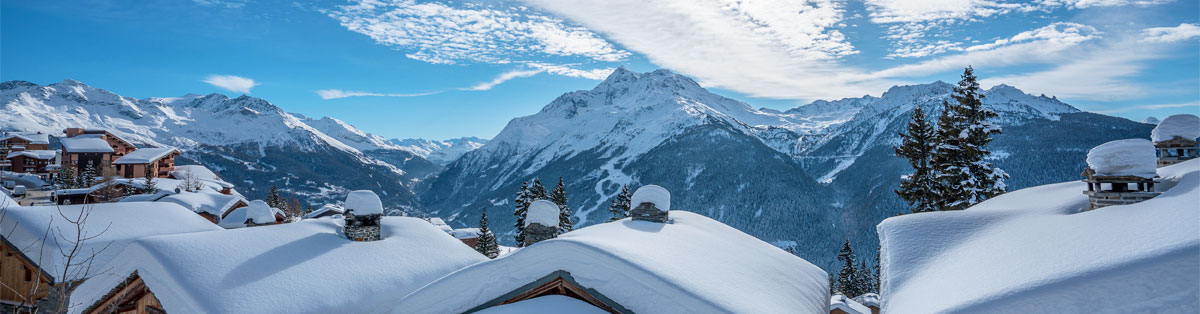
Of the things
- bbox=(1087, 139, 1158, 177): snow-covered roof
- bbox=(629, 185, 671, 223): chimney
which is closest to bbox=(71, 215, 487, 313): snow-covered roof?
bbox=(629, 185, 671, 223): chimney

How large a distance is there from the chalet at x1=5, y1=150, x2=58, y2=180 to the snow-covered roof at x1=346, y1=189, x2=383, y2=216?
69283mm

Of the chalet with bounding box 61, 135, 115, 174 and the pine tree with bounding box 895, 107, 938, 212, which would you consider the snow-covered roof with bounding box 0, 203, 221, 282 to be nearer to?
the pine tree with bounding box 895, 107, 938, 212

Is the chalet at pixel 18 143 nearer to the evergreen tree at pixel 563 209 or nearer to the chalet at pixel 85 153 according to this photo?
the chalet at pixel 85 153

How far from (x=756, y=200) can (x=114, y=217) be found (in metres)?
163

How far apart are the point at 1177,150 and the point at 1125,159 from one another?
23.7ft

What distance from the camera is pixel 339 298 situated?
1392 cm

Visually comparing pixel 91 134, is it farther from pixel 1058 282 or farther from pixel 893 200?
pixel 893 200

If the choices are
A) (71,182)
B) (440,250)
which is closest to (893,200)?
(440,250)

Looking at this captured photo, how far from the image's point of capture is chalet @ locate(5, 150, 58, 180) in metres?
61.0

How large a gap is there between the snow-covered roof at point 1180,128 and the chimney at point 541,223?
62.2 ft

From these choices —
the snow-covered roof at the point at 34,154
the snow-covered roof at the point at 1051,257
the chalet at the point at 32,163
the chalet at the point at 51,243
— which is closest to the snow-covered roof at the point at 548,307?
the snow-covered roof at the point at 1051,257

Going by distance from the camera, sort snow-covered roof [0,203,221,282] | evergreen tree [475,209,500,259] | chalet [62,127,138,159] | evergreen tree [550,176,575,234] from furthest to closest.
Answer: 1. chalet [62,127,138,159]
2. evergreen tree [475,209,500,259]
3. evergreen tree [550,176,575,234]
4. snow-covered roof [0,203,221,282]

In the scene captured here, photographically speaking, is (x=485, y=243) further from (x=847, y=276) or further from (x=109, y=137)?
(x=109, y=137)

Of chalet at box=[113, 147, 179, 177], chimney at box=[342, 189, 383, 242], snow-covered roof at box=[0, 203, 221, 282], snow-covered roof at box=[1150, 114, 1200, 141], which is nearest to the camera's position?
snow-covered roof at box=[1150, 114, 1200, 141]
